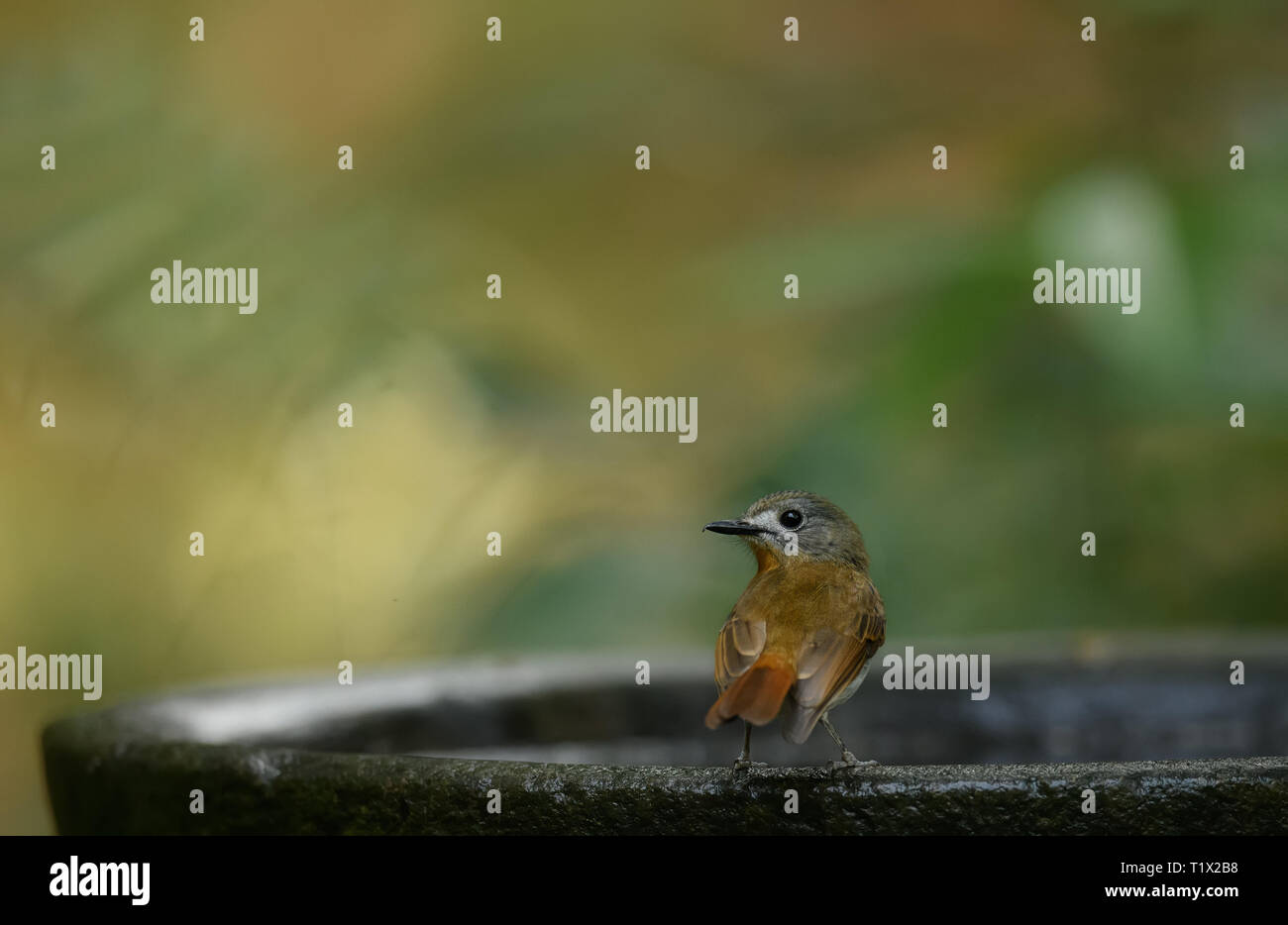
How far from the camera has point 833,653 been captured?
211 cm

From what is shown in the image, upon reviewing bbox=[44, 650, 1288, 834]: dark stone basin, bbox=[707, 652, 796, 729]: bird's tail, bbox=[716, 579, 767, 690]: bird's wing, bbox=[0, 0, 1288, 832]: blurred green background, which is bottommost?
bbox=[44, 650, 1288, 834]: dark stone basin

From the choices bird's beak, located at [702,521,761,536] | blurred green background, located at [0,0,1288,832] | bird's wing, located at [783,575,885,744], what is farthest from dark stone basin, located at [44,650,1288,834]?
blurred green background, located at [0,0,1288,832]

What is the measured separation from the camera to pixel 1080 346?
19.6ft

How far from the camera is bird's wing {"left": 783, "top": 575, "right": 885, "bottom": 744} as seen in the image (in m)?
1.99

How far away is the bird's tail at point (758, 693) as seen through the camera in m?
1.88

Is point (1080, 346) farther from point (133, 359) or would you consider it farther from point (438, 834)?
point (438, 834)

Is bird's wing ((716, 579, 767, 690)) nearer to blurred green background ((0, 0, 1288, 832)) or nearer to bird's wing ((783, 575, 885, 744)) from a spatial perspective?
bird's wing ((783, 575, 885, 744))

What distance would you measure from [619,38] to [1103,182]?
88.0 inches

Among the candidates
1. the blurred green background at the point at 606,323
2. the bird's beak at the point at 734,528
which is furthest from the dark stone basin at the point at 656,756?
the blurred green background at the point at 606,323

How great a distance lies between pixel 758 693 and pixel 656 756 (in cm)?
101

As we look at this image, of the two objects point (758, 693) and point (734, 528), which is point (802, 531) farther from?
point (758, 693)

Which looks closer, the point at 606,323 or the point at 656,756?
the point at 656,756
